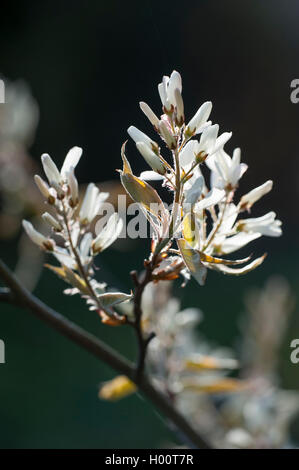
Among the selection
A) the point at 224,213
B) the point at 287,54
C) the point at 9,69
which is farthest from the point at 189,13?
the point at 224,213

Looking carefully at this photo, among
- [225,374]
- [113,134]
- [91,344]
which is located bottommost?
[225,374]

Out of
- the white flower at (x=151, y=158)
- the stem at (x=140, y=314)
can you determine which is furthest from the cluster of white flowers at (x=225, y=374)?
the white flower at (x=151, y=158)

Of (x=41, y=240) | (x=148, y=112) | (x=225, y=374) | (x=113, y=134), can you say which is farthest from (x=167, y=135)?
(x=113, y=134)

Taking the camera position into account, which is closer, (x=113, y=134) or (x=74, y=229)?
(x=74, y=229)

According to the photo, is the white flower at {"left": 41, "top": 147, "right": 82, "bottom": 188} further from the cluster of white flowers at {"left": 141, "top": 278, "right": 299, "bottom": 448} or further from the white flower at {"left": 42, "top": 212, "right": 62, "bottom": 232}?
the cluster of white flowers at {"left": 141, "top": 278, "right": 299, "bottom": 448}

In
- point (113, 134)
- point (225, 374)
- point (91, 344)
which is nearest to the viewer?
point (91, 344)

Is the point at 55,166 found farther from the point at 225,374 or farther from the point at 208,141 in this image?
the point at 225,374

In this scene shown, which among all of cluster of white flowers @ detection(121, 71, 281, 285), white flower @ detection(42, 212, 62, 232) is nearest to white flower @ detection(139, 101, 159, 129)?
cluster of white flowers @ detection(121, 71, 281, 285)
